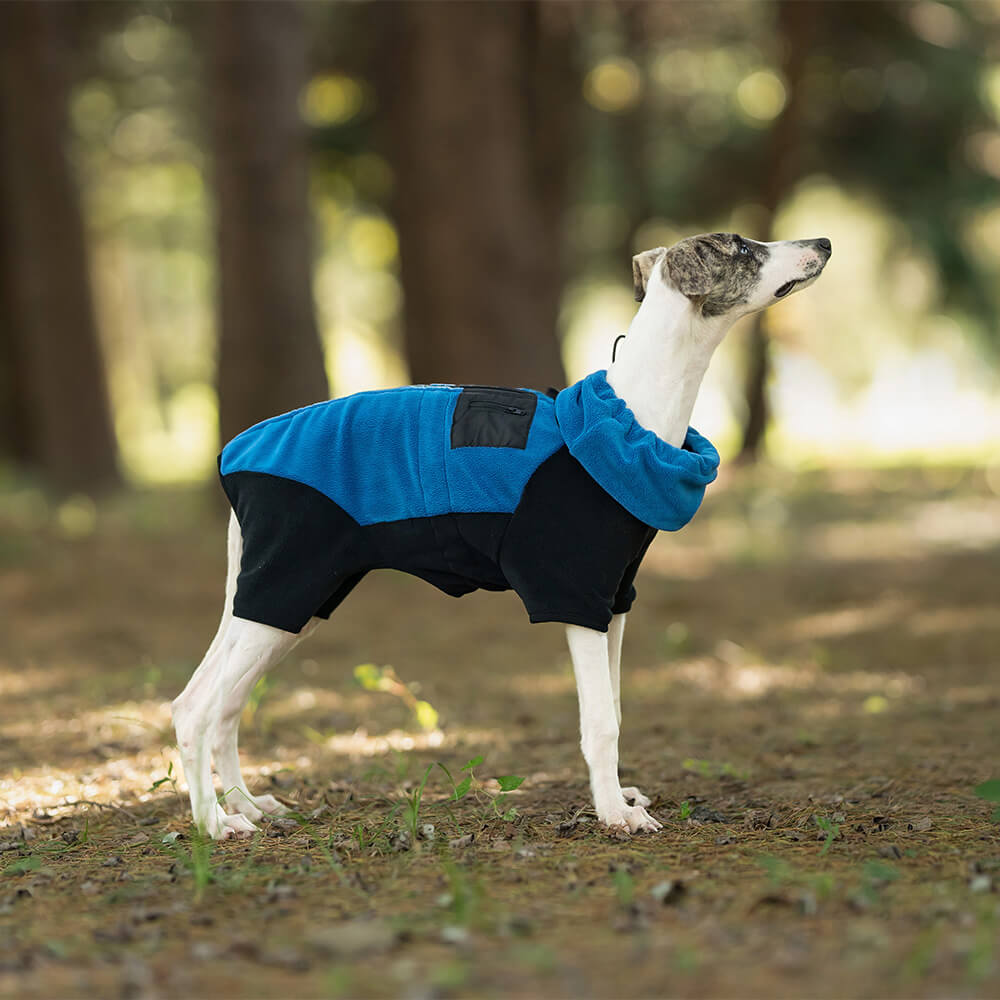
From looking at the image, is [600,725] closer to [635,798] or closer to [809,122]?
[635,798]

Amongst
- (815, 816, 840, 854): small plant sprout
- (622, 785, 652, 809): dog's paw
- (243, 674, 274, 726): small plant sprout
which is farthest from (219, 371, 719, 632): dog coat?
(243, 674, 274, 726): small plant sprout

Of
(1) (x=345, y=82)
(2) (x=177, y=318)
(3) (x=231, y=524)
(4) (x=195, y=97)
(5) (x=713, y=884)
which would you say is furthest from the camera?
(2) (x=177, y=318)

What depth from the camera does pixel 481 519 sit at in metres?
A: 4.66

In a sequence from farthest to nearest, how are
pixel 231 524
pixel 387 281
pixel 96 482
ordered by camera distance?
pixel 387 281 < pixel 96 482 < pixel 231 524

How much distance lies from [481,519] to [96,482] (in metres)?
13.4

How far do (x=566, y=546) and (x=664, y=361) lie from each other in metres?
0.79

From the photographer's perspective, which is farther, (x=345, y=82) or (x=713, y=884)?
(x=345, y=82)

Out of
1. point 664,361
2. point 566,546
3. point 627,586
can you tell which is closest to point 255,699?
point 627,586

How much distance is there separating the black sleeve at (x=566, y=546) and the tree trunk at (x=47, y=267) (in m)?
13.4

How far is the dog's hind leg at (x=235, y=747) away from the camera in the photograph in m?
4.86

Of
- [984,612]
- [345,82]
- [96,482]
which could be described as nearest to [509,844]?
[984,612]

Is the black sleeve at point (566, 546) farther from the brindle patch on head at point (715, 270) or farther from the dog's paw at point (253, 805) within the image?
the dog's paw at point (253, 805)

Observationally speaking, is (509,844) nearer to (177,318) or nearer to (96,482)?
(96,482)

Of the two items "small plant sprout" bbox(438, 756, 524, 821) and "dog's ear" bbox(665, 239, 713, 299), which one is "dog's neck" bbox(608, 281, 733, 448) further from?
"small plant sprout" bbox(438, 756, 524, 821)
